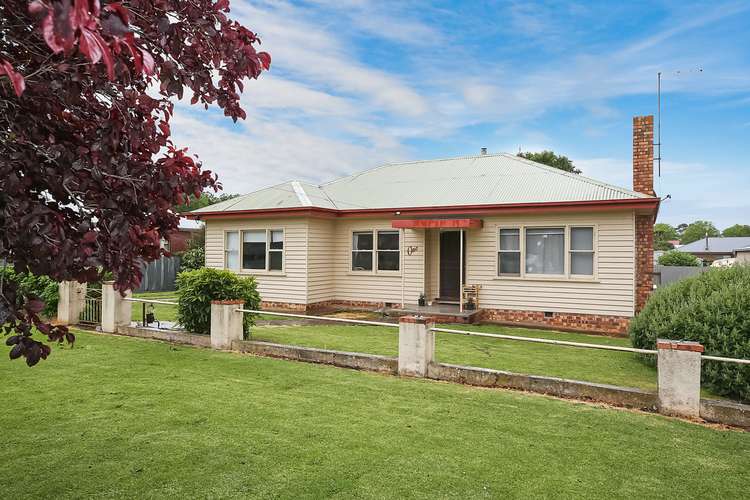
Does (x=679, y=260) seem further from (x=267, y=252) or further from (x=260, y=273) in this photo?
(x=260, y=273)

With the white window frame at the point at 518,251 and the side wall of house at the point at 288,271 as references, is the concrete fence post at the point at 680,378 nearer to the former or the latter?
the white window frame at the point at 518,251

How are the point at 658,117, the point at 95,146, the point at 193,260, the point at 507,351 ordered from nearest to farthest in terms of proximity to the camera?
the point at 95,146, the point at 507,351, the point at 658,117, the point at 193,260

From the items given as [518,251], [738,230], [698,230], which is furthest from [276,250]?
[698,230]

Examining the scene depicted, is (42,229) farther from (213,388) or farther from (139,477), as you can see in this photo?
(213,388)

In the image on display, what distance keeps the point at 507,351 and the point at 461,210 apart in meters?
5.24

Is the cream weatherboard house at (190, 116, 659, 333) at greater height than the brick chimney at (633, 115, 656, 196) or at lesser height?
lesser

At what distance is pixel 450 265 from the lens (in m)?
14.8

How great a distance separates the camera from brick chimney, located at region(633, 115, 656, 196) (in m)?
13.1

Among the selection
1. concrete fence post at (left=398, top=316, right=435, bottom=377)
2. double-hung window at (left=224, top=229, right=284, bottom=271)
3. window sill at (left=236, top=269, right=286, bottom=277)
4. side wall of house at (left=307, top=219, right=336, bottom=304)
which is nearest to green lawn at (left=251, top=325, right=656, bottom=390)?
concrete fence post at (left=398, top=316, right=435, bottom=377)

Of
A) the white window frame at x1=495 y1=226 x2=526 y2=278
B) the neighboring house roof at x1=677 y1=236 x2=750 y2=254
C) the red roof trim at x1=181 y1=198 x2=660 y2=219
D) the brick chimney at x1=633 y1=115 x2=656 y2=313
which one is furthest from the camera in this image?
the neighboring house roof at x1=677 y1=236 x2=750 y2=254

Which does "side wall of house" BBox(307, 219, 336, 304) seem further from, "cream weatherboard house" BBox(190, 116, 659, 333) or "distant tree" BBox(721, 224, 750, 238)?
"distant tree" BBox(721, 224, 750, 238)

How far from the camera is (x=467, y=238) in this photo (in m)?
14.1

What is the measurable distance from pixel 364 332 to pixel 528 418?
6492 mm

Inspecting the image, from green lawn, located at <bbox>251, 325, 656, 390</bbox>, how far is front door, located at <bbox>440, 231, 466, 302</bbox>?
2.17 m
